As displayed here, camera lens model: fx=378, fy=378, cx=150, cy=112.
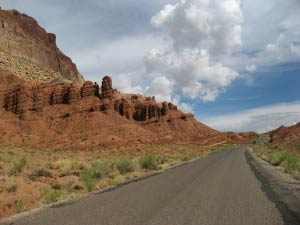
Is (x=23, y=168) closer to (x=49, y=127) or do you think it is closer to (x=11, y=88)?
(x=49, y=127)

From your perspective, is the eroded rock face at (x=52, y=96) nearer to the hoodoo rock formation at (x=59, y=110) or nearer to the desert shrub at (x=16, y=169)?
the hoodoo rock formation at (x=59, y=110)

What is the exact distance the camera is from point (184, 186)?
1608 cm

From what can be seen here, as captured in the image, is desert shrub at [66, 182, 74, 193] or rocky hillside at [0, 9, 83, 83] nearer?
desert shrub at [66, 182, 74, 193]

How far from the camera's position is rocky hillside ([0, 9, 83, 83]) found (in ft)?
409

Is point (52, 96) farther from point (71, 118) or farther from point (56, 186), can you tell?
point (56, 186)

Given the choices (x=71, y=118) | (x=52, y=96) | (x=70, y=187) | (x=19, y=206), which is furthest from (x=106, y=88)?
(x=19, y=206)

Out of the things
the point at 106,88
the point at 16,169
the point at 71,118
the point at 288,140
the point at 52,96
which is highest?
the point at 106,88

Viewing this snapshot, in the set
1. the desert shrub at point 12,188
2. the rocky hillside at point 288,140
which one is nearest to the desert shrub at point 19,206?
the desert shrub at point 12,188

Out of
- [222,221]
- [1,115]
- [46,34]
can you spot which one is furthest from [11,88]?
[222,221]

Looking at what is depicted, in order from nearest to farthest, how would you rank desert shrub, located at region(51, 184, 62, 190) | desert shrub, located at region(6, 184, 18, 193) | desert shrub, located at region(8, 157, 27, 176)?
1. desert shrub, located at region(6, 184, 18, 193)
2. desert shrub, located at region(51, 184, 62, 190)
3. desert shrub, located at region(8, 157, 27, 176)

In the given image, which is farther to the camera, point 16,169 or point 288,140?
point 288,140

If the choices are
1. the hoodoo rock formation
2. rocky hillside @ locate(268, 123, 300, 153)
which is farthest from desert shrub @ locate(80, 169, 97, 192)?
the hoodoo rock formation

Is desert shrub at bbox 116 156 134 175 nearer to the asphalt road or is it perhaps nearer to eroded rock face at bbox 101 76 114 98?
the asphalt road

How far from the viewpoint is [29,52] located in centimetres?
13762
